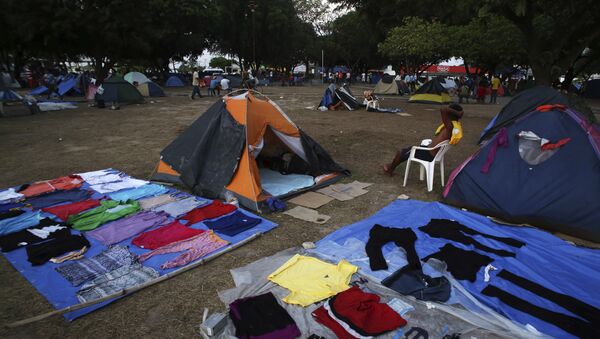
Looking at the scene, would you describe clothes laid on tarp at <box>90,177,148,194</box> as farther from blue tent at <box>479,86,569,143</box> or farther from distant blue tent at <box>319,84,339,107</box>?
distant blue tent at <box>319,84,339,107</box>

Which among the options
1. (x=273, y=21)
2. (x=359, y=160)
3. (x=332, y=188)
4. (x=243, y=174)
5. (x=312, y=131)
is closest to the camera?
(x=243, y=174)

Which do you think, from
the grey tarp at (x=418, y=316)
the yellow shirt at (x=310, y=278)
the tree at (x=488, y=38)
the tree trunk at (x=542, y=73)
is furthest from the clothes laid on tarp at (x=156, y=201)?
the tree at (x=488, y=38)

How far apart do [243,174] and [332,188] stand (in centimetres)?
164

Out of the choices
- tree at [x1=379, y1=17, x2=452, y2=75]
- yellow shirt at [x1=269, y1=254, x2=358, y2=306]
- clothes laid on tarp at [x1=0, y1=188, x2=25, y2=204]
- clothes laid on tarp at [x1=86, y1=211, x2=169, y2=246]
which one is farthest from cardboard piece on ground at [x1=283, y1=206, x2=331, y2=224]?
tree at [x1=379, y1=17, x2=452, y2=75]

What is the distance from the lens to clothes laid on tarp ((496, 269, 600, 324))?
2.97 m

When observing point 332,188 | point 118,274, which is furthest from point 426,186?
point 118,274

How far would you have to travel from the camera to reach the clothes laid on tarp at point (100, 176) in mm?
6305

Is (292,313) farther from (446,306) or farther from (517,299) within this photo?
(517,299)

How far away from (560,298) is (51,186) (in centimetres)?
712

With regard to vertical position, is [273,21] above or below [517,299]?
above

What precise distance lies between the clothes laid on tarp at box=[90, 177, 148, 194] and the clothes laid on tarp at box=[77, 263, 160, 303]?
103 inches

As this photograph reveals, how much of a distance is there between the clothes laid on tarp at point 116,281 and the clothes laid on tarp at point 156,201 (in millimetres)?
1635

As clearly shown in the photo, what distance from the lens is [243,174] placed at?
537cm

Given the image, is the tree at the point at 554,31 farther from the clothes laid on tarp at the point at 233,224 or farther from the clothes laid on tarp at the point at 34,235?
the clothes laid on tarp at the point at 34,235
